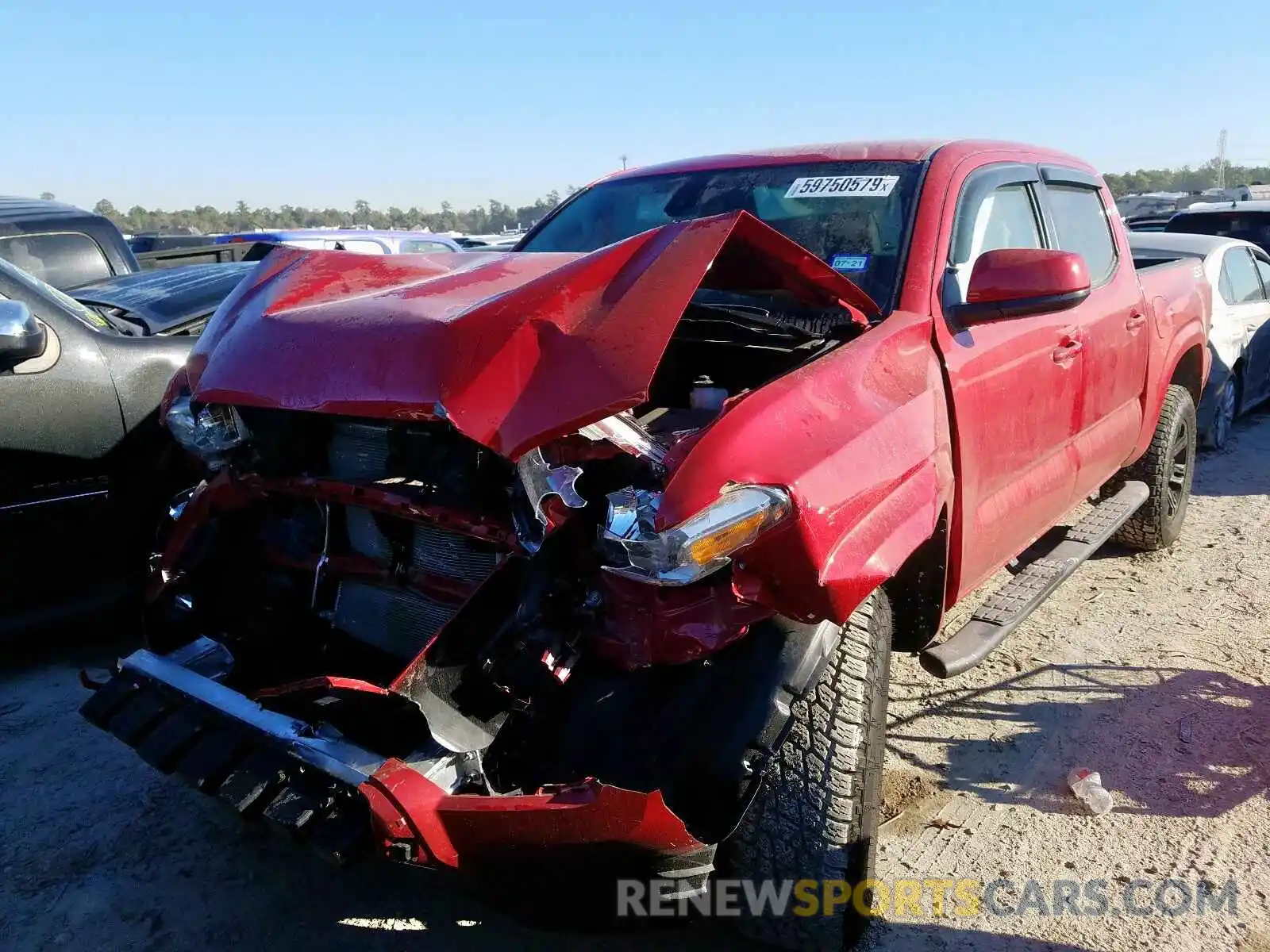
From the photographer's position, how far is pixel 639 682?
6.50 feet

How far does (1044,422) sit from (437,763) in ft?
7.54

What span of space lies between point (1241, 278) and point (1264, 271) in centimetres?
60

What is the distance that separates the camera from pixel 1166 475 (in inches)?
182

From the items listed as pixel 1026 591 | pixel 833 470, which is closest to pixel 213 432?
pixel 833 470

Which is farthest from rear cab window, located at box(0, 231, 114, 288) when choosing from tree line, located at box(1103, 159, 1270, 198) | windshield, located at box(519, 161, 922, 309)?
tree line, located at box(1103, 159, 1270, 198)

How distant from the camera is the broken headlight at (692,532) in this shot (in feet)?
5.76

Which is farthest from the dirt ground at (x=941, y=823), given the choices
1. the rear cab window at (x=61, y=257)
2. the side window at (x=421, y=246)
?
the side window at (x=421, y=246)

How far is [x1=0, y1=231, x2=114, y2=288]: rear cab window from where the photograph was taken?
5.88 metres

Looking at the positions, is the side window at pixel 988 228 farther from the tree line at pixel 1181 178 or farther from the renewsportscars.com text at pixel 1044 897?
the tree line at pixel 1181 178

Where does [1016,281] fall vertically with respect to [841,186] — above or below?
below

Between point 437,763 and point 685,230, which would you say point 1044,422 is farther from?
point 437,763

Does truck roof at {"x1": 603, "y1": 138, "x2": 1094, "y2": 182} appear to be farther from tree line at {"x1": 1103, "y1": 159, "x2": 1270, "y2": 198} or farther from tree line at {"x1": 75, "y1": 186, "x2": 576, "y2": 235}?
tree line at {"x1": 1103, "y1": 159, "x2": 1270, "y2": 198}

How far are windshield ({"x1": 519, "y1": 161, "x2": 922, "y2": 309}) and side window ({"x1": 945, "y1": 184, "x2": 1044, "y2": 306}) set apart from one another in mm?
183

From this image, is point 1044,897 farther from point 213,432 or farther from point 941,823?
point 213,432
